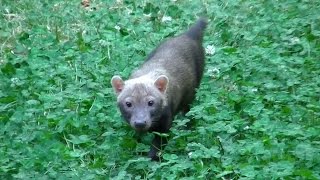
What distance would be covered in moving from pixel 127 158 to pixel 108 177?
1.41ft

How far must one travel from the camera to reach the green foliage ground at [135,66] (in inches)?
271

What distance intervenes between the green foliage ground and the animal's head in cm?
24

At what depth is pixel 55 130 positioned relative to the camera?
777cm

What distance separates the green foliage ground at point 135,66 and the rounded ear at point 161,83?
13.7 inches

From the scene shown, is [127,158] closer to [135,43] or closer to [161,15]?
[135,43]

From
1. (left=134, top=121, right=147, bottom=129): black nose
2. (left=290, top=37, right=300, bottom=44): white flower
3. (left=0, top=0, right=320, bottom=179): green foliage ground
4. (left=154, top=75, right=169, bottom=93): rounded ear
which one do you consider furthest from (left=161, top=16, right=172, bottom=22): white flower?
(left=134, top=121, right=147, bottom=129): black nose

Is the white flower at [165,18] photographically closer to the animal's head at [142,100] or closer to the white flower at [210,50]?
the white flower at [210,50]

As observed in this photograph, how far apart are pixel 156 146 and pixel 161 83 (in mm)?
586

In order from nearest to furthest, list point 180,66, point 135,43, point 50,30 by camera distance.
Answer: point 180,66 → point 135,43 → point 50,30

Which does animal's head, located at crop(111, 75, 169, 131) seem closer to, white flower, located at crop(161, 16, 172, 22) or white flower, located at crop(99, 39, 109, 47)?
white flower, located at crop(99, 39, 109, 47)

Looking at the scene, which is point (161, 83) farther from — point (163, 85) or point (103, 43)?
point (103, 43)

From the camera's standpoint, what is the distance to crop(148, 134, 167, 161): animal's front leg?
734 cm

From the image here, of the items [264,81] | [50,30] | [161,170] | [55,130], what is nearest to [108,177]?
[161,170]

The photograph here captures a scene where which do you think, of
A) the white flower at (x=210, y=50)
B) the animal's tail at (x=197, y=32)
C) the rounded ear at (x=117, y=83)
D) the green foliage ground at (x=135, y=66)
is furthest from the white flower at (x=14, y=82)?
the white flower at (x=210, y=50)
